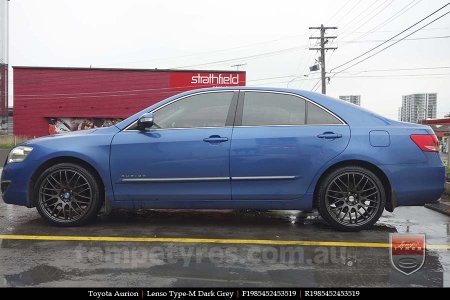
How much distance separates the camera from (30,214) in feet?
19.5

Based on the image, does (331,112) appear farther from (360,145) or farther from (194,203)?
(194,203)

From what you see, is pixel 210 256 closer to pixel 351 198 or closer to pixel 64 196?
pixel 351 198

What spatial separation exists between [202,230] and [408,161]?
92.8 inches

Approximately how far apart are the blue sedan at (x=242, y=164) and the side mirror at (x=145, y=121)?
12mm

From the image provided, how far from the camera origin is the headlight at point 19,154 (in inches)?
202

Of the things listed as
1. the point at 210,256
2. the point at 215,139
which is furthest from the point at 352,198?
the point at 210,256

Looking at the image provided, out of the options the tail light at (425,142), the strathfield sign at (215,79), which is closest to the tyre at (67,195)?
the tail light at (425,142)

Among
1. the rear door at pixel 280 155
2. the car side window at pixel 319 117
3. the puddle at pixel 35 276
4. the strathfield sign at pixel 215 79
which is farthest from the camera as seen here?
the strathfield sign at pixel 215 79

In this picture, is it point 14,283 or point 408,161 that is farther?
point 408,161

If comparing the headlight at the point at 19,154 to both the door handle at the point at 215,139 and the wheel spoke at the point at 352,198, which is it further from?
the wheel spoke at the point at 352,198

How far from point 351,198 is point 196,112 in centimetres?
196

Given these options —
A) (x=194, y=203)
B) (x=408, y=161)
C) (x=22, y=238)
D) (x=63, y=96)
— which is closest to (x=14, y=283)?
(x=22, y=238)

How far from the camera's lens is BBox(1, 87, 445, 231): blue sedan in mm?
4914
